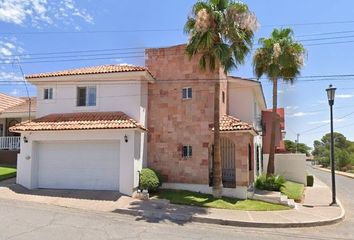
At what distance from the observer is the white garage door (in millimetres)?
18219

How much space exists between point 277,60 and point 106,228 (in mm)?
15097

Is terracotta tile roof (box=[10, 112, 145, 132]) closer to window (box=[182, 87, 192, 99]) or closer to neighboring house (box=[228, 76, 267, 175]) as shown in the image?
window (box=[182, 87, 192, 99])

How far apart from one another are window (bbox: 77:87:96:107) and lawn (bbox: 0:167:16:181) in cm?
558

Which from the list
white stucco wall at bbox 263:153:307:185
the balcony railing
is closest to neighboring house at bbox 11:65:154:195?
the balcony railing

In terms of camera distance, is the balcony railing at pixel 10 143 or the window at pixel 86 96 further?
the balcony railing at pixel 10 143

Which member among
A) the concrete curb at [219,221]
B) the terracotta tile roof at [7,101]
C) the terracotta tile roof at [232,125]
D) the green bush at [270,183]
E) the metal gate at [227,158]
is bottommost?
the concrete curb at [219,221]

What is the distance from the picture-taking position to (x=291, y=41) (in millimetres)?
22703

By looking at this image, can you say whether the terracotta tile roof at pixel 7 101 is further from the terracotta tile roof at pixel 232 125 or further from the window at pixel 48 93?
the terracotta tile roof at pixel 232 125

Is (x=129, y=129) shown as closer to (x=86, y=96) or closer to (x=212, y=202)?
(x=86, y=96)

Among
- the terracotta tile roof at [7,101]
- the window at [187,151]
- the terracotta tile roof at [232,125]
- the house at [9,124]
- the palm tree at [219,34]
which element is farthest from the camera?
the terracotta tile roof at [7,101]

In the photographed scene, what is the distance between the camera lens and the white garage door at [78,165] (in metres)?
18.2

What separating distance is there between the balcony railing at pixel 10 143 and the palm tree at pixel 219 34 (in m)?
14.6

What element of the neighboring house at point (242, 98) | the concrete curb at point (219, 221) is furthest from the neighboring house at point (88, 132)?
the neighboring house at point (242, 98)

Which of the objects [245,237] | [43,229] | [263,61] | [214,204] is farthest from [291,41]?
[43,229]
